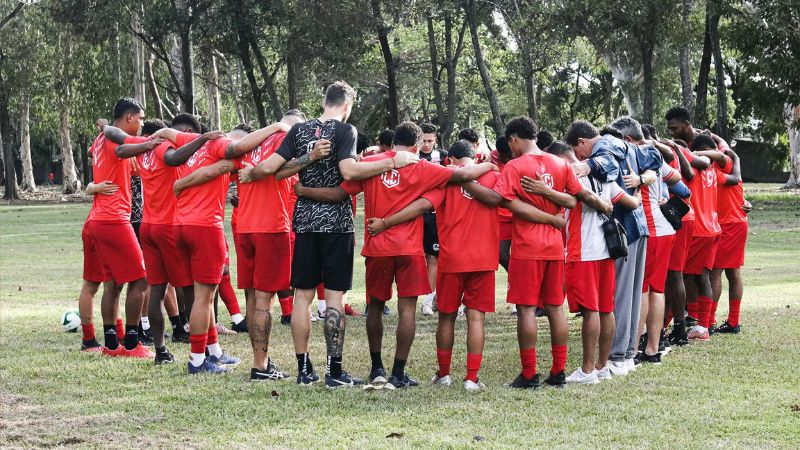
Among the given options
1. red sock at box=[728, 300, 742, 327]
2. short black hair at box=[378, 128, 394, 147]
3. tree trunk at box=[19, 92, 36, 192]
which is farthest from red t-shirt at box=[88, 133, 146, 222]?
tree trunk at box=[19, 92, 36, 192]

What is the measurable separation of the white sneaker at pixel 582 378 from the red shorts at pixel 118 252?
4.23 m

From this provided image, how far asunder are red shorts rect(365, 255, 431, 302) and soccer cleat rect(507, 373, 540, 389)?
1.04 meters

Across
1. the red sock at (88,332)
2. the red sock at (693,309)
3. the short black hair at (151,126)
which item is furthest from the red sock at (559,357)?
the red sock at (88,332)

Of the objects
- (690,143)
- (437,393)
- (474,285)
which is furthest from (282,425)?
(690,143)

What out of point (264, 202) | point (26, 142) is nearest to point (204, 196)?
point (264, 202)

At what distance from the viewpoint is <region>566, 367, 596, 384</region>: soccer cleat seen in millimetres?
8539

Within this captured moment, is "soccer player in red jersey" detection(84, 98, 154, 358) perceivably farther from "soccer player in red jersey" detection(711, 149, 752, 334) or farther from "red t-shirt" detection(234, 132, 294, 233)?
"soccer player in red jersey" detection(711, 149, 752, 334)

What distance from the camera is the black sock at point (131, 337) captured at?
995cm

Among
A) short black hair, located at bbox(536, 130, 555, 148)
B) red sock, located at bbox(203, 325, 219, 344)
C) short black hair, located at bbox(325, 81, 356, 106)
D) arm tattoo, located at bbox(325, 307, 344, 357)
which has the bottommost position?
red sock, located at bbox(203, 325, 219, 344)

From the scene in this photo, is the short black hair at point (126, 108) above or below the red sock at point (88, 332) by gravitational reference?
above

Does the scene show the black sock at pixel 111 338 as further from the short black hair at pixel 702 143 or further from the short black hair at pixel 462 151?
the short black hair at pixel 702 143

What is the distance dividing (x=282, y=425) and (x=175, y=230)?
2.72 meters

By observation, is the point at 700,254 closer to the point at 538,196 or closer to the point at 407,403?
the point at 538,196

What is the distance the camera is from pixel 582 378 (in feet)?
28.1
